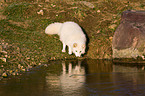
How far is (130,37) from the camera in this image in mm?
14438

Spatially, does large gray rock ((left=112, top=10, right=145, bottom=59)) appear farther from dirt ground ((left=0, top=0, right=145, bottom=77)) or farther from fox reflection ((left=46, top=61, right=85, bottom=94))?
fox reflection ((left=46, top=61, right=85, bottom=94))

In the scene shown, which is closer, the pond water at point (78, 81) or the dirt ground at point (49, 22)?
the pond water at point (78, 81)

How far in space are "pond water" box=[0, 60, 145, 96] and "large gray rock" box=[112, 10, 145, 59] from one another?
140cm

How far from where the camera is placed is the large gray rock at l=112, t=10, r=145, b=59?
1419 cm

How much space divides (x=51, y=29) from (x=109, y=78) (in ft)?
26.9

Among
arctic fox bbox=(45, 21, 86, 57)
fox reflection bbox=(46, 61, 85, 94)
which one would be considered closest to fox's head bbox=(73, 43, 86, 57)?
arctic fox bbox=(45, 21, 86, 57)

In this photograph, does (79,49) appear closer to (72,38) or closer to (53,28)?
(72,38)

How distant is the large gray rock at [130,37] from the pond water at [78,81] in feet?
4.58

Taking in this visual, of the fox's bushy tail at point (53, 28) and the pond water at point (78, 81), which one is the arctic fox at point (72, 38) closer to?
the fox's bushy tail at point (53, 28)

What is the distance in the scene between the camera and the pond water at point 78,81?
26.8ft

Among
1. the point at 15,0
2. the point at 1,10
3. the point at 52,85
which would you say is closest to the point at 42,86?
the point at 52,85

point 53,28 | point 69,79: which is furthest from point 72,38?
point 69,79

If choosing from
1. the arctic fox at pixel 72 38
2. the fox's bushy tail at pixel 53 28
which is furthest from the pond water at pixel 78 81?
the fox's bushy tail at pixel 53 28

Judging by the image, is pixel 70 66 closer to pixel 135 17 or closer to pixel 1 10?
pixel 135 17
